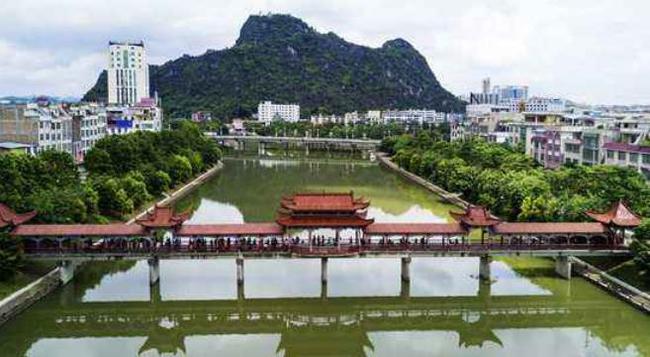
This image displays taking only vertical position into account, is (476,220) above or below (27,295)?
above

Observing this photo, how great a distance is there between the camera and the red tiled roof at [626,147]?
2118 inches

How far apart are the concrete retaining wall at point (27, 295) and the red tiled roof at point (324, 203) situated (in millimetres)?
11755

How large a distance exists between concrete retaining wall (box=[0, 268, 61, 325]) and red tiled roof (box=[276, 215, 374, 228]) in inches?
445

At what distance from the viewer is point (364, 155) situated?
122562mm

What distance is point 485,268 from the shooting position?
34750mm

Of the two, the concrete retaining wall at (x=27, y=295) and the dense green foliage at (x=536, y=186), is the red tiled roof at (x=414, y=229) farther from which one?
the concrete retaining wall at (x=27, y=295)

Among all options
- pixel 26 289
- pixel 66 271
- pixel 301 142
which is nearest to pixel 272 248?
pixel 66 271

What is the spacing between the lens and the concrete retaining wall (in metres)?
28.0

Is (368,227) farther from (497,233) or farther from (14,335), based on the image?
(14,335)

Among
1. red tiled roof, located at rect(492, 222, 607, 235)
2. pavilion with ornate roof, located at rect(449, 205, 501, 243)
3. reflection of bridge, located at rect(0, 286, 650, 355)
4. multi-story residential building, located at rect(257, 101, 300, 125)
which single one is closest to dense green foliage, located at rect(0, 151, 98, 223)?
reflection of bridge, located at rect(0, 286, 650, 355)

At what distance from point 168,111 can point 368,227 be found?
16236cm

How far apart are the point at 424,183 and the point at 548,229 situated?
128ft

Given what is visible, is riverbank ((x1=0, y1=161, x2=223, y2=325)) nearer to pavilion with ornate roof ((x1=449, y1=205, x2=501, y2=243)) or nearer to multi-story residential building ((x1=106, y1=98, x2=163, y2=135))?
pavilion with ornate roof ((x1=449, y1=205, x2=501, y2=243))

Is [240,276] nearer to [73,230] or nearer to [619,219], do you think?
[73,230]
